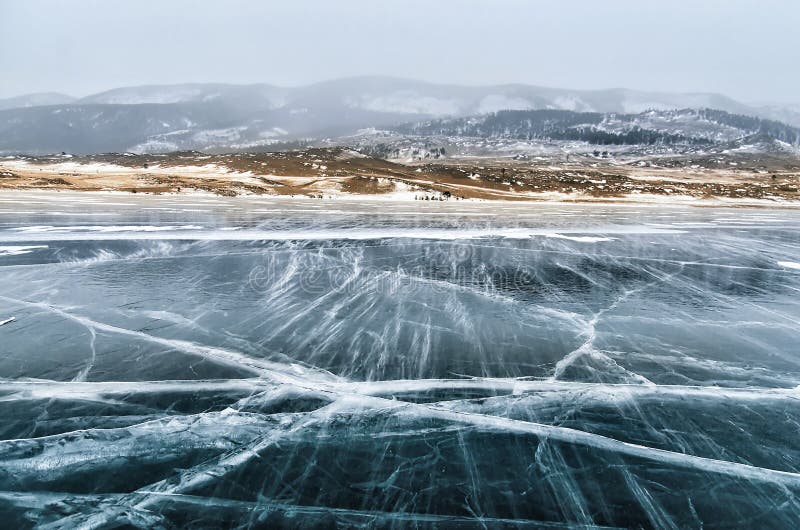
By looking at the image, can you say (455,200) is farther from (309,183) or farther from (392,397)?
(392,397)

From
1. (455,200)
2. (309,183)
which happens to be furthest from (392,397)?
(309,183)

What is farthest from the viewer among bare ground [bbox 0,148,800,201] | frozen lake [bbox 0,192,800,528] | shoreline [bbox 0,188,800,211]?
bare ground [bbox 0,148,800,201]

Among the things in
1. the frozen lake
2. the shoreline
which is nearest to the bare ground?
the shoreline

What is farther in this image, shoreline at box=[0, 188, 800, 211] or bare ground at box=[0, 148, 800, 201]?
bare ground at box=[0, 148, 800, 201]

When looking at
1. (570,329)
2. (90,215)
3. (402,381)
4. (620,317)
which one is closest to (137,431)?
(402,381)

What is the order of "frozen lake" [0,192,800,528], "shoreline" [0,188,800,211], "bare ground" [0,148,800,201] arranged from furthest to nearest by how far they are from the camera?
1. "bare ground" [0,148,800,201]
2. "shoreline" [0,188,800,211]
3. "frozen lake" [0,192,800,528]

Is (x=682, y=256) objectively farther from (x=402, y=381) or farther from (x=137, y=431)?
(x=137, y=431)

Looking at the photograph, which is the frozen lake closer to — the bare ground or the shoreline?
the shoreline

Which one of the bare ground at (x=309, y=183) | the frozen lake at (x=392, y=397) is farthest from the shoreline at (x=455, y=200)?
the frozen lake at (x=392, y=397)
